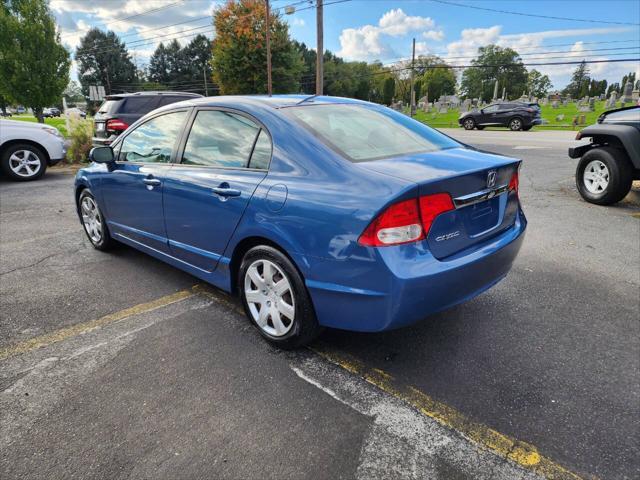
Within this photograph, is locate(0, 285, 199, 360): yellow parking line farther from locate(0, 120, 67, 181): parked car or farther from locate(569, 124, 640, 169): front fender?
locate(0, 120, 67, 181): parked car

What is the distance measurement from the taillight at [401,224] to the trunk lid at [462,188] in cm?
5

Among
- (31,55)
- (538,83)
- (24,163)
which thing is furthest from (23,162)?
(538,83)

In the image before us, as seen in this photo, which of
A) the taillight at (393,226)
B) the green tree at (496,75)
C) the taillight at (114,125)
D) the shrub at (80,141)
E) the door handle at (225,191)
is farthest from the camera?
the green tree at (496,75)

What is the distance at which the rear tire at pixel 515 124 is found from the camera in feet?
78.4

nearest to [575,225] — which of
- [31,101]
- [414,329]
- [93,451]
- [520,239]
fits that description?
[520,239]

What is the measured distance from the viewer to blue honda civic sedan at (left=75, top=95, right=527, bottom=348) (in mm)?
2236

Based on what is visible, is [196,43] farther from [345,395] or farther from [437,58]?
[345,395]

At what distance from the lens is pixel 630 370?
264cm

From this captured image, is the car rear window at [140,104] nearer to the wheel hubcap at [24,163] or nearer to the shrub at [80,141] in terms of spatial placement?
the shrub at [80,141]

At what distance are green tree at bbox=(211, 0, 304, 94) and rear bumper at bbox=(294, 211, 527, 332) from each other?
125ft

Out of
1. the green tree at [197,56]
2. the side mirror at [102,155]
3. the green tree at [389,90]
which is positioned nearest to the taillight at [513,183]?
the side mirror at [102,155]

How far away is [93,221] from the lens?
189 inches

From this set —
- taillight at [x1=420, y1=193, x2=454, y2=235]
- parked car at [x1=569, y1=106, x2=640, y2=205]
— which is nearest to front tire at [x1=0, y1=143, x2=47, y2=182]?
taillight at [x1=420, y1=193, x2=454, y2=235]

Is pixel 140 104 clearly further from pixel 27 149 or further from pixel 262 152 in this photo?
pixel 262 152
